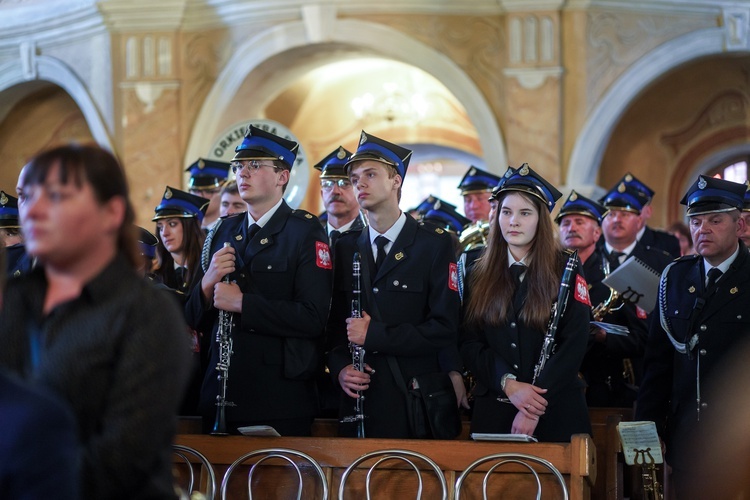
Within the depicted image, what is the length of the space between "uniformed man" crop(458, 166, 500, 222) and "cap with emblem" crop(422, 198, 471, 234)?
0.15 m

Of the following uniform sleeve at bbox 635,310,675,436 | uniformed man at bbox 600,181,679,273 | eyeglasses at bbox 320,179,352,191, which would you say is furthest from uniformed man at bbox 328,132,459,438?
uniformed man at bbox 600,181,679,273

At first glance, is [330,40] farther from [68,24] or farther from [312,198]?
[312,198]

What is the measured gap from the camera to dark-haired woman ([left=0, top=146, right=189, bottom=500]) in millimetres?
2322

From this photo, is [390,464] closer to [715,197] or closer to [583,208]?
[715,197]

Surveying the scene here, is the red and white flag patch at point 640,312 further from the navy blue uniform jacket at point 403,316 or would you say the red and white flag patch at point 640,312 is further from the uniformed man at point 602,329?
the navy blue uniform jacket at point 403,316

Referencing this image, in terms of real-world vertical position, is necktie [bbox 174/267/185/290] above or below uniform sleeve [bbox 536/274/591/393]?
above

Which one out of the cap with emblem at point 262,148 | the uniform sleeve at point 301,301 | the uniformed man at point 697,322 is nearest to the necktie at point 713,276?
the uniformed man at point 697,322

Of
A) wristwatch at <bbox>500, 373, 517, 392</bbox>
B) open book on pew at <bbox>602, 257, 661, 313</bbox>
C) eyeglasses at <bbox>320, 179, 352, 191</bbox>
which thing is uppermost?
eyeglasses at <bbox>320, 179, 352, 191</bbox>

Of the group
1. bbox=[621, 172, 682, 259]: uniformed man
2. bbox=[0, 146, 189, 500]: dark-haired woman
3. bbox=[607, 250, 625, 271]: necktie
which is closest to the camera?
bbox=[0, 146, 189, 500]: dark-haired woman

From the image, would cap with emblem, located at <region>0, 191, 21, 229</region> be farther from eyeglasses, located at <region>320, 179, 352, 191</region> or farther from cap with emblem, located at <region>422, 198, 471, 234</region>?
cap with emblem, located at <region>422, 198, 471, 234</region>

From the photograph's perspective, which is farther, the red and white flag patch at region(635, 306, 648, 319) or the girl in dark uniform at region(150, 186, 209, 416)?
the red and white flag patch at region(635, 306, 648, 319)

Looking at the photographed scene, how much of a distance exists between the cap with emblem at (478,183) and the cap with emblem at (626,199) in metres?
0.72

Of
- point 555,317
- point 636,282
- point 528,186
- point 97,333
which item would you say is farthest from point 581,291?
point 97,333

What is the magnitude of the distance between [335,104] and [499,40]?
4.81 metres
